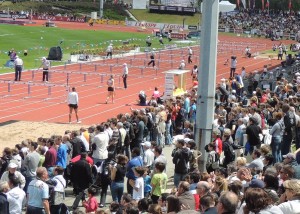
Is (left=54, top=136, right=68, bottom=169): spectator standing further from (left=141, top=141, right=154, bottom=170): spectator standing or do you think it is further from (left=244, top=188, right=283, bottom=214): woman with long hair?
(left=244, top=188, right=283, bottom=214): woman with long hair

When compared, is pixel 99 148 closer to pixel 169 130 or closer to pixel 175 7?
pixel 169 130

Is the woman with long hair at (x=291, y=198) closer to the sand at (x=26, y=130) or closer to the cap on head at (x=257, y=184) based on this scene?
the cap on head at (x=257, y=184)

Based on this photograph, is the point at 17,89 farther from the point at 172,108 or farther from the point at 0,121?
the point at 172,108

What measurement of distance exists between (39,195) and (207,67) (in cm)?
405

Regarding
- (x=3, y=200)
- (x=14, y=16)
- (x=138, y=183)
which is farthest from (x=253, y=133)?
(x=14, y=16)

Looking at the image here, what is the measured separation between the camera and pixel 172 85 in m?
35.4

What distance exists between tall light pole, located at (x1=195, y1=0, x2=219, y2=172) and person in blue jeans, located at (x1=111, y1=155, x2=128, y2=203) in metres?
1.82

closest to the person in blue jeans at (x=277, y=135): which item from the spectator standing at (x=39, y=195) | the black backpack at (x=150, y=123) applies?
the black backpack at (x=150, y=123)

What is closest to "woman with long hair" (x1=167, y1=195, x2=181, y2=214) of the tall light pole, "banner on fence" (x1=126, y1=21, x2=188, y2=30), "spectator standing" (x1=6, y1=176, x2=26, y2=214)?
"spectator standing" (x1=6, y1=176, x2=26, y2=214)

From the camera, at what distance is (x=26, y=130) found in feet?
90.1

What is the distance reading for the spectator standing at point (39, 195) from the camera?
13.0m

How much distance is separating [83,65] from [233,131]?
111 ft

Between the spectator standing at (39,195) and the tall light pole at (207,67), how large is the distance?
3.28 meters

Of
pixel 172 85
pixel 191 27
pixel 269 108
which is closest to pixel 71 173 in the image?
pixel 269 108
